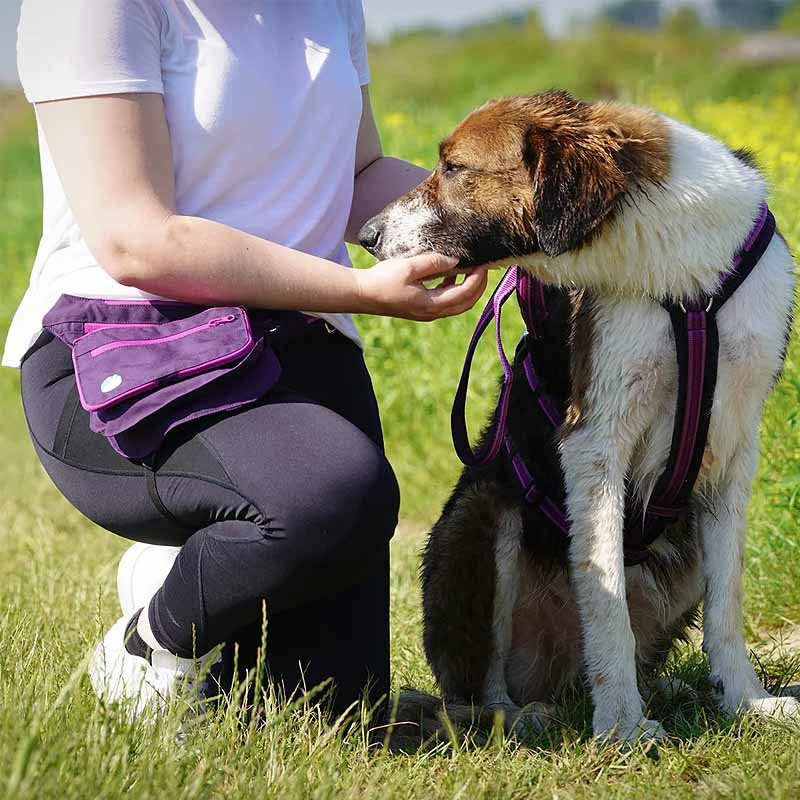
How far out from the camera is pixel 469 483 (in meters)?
2.99

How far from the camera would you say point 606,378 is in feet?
8.52

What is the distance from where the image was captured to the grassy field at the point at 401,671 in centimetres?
199

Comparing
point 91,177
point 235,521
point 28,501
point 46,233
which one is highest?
point 91,177

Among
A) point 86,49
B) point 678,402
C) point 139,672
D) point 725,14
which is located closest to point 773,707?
point 678,402

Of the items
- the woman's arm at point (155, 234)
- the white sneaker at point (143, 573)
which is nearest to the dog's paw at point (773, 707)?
the woman's arm at point (155, 234)

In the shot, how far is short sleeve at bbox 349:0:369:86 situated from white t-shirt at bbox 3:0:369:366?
15 cm

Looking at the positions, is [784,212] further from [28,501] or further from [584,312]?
[28,501]

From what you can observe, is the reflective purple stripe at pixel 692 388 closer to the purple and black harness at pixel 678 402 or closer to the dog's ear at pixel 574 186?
the purple and black harness at pixel 678 402

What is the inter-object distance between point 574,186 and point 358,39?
805 millimetres

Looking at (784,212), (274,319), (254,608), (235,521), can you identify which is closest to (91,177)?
(274,319)

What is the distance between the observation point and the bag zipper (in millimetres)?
2396

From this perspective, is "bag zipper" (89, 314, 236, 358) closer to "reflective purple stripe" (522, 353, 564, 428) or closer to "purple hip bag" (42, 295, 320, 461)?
"purple hip bag" (42, 295, 320, 461)

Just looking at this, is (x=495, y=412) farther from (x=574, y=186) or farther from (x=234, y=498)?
(x=234, y=498)

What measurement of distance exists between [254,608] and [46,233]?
1.02 m
